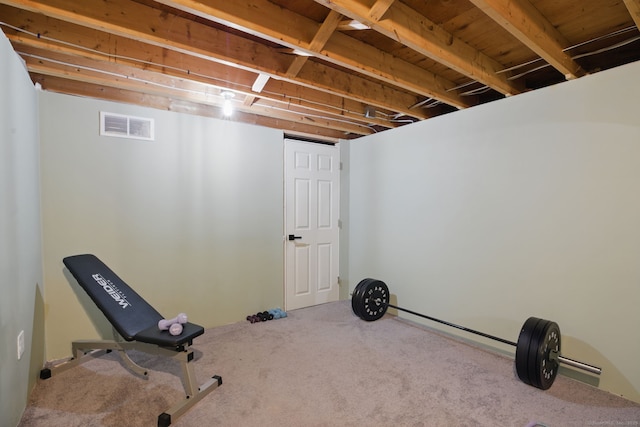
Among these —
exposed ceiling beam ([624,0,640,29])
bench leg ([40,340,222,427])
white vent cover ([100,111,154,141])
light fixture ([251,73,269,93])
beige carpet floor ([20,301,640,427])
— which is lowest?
beige carpet floor ([20,301,640,427])

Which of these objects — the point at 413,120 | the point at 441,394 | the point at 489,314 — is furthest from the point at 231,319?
the point at 413,120

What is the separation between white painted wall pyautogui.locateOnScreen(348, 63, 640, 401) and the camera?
7.14 ft

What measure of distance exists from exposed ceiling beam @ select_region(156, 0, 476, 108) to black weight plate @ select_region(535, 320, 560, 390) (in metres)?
2.17

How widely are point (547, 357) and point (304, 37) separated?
2920 mm

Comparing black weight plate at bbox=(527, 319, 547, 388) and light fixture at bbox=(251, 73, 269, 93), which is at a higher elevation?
light fixture at bbox=(251, 73, 269, 93)

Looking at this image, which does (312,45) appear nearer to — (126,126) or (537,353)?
(126,126)

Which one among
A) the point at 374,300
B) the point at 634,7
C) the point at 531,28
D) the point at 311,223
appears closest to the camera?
the point at 634,7

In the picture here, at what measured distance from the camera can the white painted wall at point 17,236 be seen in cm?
165

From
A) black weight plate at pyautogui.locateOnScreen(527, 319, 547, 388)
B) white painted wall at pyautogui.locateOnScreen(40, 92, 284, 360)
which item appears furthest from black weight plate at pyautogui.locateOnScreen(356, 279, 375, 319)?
black weight plate at pyautogui.locateOnScreen(527, 319, 547, 388)

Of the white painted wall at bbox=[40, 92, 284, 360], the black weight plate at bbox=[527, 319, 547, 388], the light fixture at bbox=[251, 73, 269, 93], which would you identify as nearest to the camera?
the black weight plate at bbox=[527, 319, 547, 388]

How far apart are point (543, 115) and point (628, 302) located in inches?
61.2

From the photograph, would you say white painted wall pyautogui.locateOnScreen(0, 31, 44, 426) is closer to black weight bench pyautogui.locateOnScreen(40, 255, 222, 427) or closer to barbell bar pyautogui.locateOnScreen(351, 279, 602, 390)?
black weight bench pyautogui.locateOnScreen(40, 255, 222, 427)

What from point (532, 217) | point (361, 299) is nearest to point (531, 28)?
point (532, 217)

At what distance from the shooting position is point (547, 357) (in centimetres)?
227
